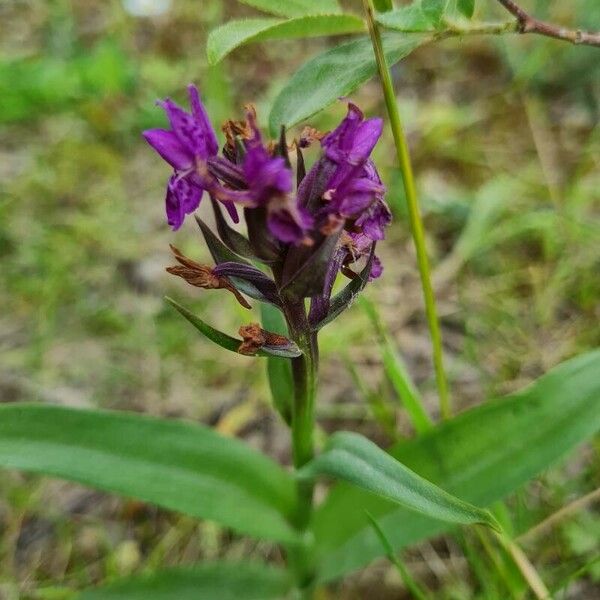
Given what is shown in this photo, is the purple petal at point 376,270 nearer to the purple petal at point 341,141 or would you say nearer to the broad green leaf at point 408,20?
the purple petal at point 341,141

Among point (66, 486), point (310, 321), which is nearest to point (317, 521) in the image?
point (310, 321)

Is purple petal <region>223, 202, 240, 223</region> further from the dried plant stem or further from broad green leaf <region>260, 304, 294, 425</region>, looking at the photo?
the dried plant stem

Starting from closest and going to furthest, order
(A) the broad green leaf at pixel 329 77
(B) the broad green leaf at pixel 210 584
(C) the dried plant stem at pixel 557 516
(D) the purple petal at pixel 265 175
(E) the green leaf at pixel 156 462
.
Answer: (D) the purple petal at pixel 265 175
(A) the broad green leaf at pixel 329 77
(E) the green leaf at pixel 156 462
(C) the dried plant stem at pixel 557 516
(B) the broad green leaf at pixel 210 584

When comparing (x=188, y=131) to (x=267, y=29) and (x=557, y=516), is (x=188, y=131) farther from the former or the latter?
(x=557, y=516)

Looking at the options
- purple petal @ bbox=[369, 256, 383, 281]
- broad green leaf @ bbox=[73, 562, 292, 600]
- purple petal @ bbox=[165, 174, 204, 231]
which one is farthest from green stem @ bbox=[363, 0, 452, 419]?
broad green leaf @ bbox=[73, 562, 292, 600]

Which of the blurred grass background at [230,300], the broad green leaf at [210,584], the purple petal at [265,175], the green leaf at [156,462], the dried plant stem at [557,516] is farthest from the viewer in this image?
the blurred grass background at [230,300]

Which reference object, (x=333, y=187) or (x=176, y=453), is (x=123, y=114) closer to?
(x=176, y=453)

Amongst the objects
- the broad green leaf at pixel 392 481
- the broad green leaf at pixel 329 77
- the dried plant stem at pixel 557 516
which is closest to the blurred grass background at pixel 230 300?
the dried plant stem at pixel 557 516
